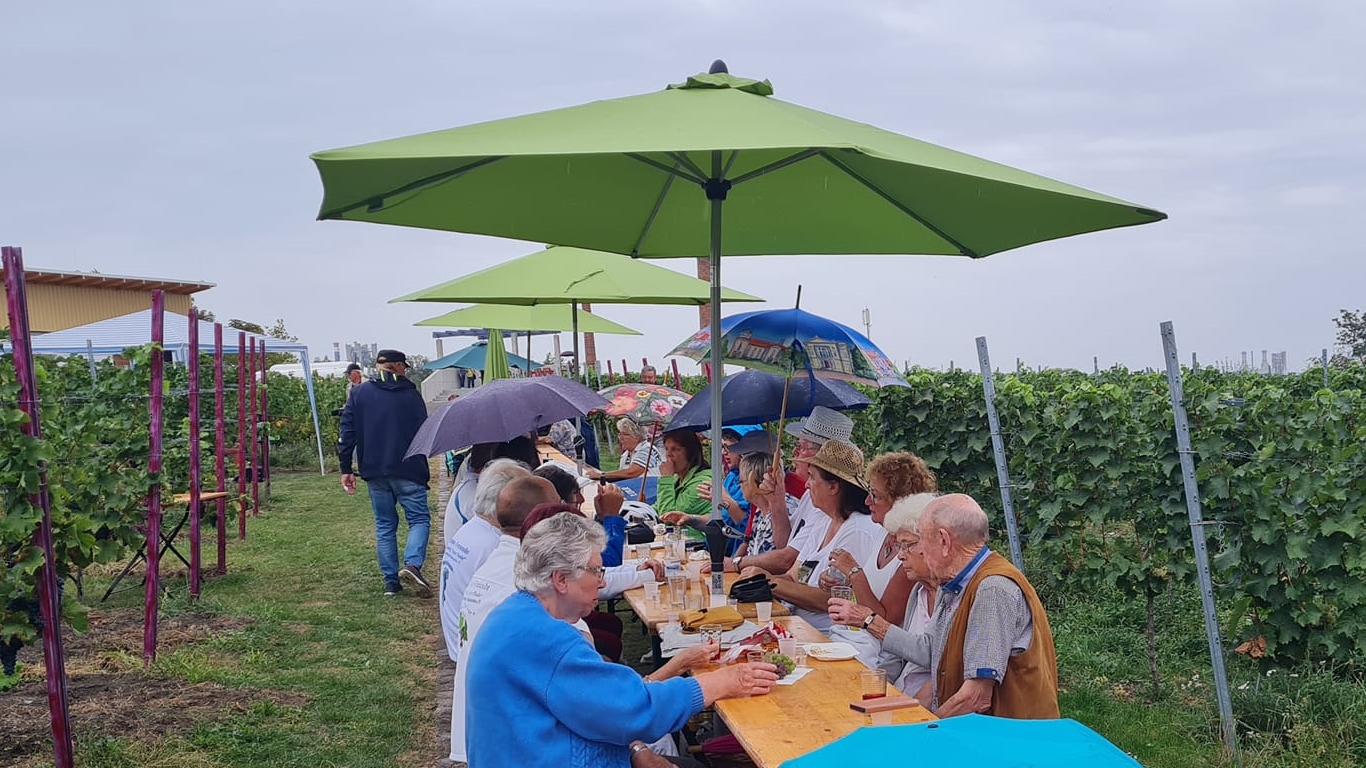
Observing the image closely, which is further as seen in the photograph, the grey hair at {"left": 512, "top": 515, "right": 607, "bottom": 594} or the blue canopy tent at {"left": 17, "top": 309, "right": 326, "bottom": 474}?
the blue canopy tent at {"left": 17, "top": 309, "right": 326, "bottom": 474}

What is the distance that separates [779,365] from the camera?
591 cm

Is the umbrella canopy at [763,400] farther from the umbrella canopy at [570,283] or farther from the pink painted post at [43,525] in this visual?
the pink painted post at [43,525]

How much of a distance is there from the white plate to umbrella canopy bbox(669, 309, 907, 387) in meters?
2.14

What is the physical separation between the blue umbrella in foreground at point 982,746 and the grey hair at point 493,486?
2.87 m

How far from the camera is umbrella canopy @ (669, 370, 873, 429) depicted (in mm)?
6745

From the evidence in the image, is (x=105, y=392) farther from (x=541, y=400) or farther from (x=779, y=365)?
(x=779, y=365)

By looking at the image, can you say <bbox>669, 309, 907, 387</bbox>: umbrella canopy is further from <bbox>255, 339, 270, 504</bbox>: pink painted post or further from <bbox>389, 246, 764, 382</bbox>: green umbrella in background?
<bbox>255, 339, 270, 504</bbox>: pink painted post

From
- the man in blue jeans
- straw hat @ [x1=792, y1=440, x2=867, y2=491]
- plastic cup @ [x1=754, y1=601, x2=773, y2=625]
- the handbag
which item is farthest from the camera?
the man in blue jeans

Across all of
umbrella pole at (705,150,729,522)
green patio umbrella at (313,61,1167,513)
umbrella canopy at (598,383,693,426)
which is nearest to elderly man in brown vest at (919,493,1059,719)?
green patio umbrella at (313,61,1167,513)

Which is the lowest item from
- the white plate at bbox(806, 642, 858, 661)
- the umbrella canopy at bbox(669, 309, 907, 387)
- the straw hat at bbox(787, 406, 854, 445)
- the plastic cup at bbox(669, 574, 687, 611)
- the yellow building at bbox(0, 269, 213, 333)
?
the white plate at bbox(806, 642, 858, 661)

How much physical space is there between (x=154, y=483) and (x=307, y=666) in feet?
4.77

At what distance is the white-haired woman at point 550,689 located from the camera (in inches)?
109

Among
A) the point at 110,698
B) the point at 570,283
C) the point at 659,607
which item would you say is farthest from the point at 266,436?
the point at 659,607

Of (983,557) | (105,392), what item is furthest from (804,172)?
(105,392)
